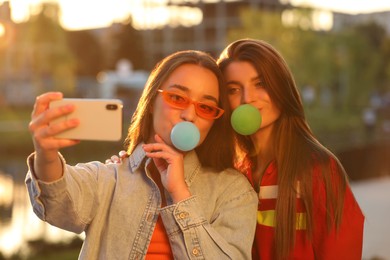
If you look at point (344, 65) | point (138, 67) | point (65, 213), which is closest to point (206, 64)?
point (65, 213)

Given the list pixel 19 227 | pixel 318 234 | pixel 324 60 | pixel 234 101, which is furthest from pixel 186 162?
pixel 324 60

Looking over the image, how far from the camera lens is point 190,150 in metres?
2.38

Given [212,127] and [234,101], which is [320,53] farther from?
[212,127]

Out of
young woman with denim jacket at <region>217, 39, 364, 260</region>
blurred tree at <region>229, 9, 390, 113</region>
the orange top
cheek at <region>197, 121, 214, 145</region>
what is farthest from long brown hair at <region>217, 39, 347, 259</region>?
blurred tree at <region>229, 9, 390, 113</region>

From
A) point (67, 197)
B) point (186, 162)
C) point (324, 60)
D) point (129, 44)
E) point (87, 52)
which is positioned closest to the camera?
point (67, 197)

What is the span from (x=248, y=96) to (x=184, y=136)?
18.6 inches

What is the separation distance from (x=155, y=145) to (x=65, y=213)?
0.35m

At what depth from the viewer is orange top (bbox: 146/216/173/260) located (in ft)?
7.50

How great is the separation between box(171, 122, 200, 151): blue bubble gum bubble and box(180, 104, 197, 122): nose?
4cm

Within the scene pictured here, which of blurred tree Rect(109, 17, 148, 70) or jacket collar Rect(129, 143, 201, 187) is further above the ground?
jacket collar Rect(129, 143, 201, 187)

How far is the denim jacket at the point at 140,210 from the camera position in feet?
7.20

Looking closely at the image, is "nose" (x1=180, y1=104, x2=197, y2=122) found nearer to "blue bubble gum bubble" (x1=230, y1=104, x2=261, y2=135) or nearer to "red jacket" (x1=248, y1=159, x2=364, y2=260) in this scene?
"blue bubble gum bubble" (x1=230, y1=104, x2=261, y2=135)

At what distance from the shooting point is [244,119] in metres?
2.50

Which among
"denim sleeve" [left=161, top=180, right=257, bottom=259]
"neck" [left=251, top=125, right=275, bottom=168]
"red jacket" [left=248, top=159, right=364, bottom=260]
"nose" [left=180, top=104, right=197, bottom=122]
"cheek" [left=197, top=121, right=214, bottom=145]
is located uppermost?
"nose" [left=180, top=104, right=197, bottom=122]
